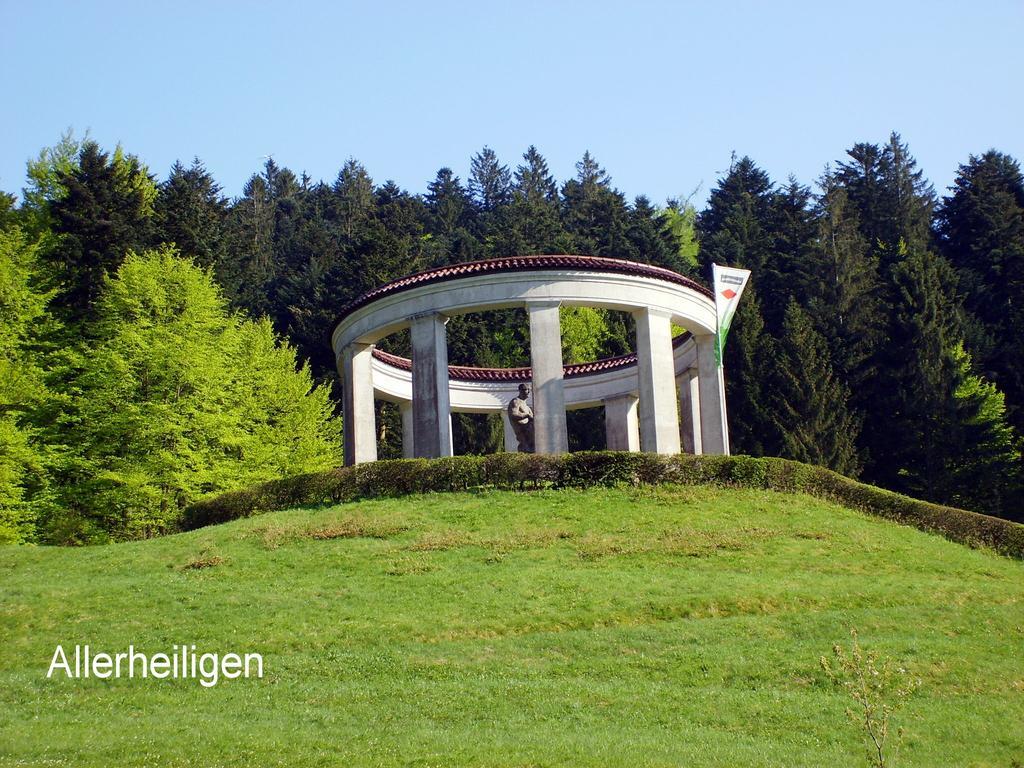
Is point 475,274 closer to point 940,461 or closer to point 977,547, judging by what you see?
point 977,547

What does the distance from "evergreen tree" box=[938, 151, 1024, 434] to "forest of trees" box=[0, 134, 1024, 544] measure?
143mm

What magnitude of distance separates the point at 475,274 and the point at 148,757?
71.2ft

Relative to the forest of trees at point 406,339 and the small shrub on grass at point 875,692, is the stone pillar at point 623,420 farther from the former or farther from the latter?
the small shrub on grass at point 875,692

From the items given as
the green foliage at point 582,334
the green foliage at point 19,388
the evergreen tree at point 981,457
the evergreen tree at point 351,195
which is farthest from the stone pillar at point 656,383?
the evergreen tree at point 351,195

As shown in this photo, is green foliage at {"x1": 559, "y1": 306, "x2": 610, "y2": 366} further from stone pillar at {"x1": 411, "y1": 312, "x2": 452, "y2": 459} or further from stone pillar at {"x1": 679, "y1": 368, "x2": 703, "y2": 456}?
stone pillar at {"x1": 411, "y1": 312, "x2": 452, "y2": 459}

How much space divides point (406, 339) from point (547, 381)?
95.5ft

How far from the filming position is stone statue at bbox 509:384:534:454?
107ft

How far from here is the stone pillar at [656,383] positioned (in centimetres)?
3388

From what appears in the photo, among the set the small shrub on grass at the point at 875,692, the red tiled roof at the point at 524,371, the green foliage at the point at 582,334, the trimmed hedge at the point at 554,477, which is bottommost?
the small shrub on grass at the point at 875,692

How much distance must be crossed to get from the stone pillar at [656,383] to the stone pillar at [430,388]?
245 inches

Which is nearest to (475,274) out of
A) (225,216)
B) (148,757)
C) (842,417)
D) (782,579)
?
(782,579)

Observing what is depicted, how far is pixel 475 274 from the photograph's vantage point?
33.1 meters

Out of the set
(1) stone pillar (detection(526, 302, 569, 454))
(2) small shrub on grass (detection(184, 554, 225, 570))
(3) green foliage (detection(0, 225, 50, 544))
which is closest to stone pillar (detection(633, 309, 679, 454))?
(1) stone pillar (detection(526, 302, 569, 454))

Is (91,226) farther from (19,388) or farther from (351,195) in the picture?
(351,195)
